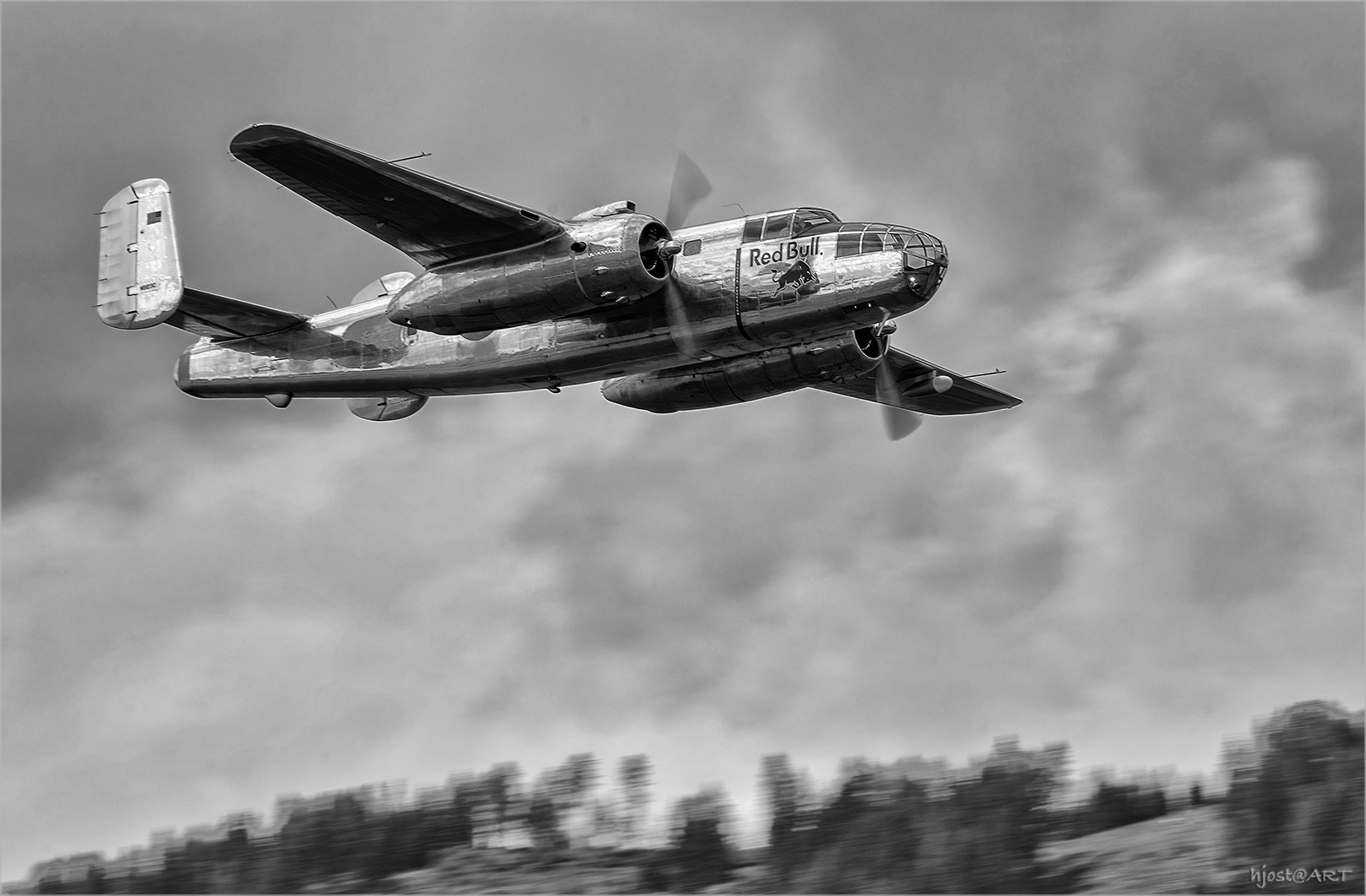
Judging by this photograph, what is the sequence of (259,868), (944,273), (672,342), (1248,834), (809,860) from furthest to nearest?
1. (259,868)
2. (809,860)
3. (1248,834)
4. (672,342)
5. (944,273)

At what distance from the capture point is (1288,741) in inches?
1055

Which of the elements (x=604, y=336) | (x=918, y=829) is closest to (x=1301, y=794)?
(x=918, y=829)

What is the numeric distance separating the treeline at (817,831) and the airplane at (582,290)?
8893mm

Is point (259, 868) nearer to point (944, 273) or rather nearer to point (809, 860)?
point (809, 860)

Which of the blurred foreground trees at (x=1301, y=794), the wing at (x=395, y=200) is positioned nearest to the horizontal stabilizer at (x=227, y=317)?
the wing at (x=395, y=200)

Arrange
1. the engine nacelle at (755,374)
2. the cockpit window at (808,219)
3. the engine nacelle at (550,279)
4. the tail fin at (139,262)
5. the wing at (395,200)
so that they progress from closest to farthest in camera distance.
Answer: the wing at (395,200), the engine nacelle at (550,279), the cockpit window at (808,219), the engine nacelle at (755,374), the tail fin at (139,262)

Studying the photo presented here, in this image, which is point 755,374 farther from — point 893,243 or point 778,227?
point 893,243

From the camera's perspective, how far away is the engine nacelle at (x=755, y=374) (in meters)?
22.1

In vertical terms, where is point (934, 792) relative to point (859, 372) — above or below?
below

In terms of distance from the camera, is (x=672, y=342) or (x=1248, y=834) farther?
(x=1248, y=834)

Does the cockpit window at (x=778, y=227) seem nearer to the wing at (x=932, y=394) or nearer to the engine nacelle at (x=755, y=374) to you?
the engine nacelle at (x=755, y=374)

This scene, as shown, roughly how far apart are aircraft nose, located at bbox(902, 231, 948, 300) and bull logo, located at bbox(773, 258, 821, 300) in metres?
1.35

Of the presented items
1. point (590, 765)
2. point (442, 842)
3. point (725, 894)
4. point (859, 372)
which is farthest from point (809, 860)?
point (859, 372)

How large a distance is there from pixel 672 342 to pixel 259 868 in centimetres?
1905
